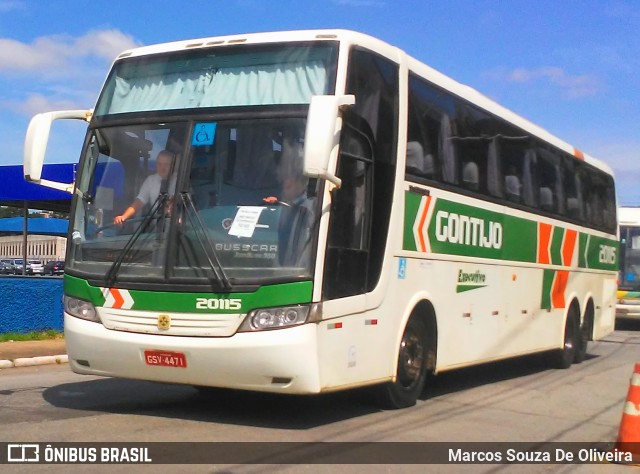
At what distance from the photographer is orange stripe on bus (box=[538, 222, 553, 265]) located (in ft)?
43.9

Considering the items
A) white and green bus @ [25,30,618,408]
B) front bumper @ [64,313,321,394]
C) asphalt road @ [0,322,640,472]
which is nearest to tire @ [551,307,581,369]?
asphalt road @ [0,322,640,472]

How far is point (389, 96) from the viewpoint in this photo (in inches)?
345

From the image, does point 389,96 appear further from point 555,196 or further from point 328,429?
point 555,196

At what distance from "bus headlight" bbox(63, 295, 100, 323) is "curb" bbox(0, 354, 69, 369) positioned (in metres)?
4.99

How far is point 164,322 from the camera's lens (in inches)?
305

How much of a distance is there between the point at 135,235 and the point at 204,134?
1.13 m

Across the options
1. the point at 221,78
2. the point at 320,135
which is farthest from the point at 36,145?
the point at 320,135

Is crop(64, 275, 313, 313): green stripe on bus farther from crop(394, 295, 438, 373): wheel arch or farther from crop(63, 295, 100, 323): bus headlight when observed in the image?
crop(394, 295, 438, 373): wheel arch

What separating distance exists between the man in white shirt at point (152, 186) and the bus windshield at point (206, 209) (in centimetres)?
1

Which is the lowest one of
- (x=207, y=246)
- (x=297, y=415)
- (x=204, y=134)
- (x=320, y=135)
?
(x=297, y=415)

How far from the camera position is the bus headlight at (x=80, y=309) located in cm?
816

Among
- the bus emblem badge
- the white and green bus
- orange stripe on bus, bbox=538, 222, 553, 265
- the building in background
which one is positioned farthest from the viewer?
the building in background

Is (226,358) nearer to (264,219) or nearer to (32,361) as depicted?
(264,219)

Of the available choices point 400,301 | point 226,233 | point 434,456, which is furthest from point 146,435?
point 400,301
